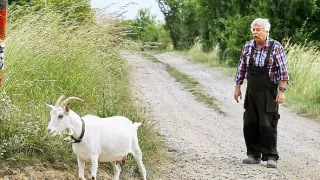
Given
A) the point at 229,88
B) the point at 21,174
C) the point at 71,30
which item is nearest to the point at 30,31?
the point at 71,30

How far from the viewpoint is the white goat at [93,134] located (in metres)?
5.52

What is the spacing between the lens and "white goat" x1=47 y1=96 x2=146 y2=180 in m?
5.52

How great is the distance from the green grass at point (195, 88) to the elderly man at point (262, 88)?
4369mm

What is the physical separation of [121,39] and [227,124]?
287cm

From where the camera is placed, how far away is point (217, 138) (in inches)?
419

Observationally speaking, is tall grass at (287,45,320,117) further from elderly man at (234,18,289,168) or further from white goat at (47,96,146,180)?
white goat at (47,96,146,180)

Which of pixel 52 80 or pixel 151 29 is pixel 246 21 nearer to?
pixel 52 80

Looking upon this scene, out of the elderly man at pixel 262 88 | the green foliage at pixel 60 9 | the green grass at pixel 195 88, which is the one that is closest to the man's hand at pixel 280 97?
the elderly man at pixel 262 88

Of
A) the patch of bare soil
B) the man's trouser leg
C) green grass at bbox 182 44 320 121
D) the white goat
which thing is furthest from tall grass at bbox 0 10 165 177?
green grass at bbox 182 44 320 121

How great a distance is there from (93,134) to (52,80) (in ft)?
8.36

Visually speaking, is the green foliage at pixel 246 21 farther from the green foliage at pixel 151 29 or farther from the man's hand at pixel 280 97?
the man's hand at pixel 280 97

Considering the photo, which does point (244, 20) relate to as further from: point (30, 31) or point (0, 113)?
point (0, 113)

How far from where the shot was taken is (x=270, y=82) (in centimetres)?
812

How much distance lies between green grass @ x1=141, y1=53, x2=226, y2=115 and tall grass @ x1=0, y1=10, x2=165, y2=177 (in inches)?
89.2
